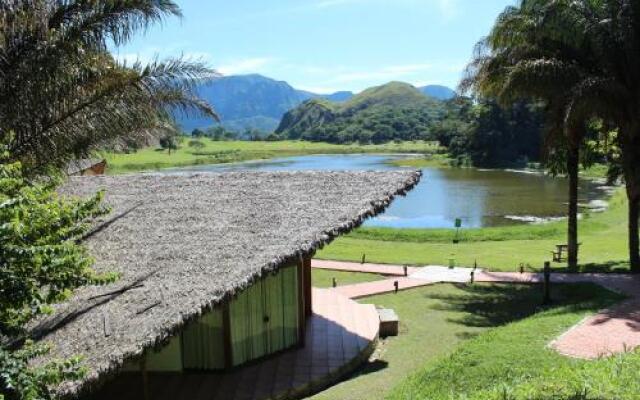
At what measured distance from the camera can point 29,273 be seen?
6.90m

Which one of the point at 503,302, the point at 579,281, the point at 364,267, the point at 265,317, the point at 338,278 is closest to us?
the point at 265,317

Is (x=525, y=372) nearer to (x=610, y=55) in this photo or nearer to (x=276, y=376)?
(x=276, y=376)

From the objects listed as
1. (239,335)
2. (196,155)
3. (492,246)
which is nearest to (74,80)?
(239,335)

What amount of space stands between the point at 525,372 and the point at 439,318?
6.00 meters

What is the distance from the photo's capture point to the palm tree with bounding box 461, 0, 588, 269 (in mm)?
17219

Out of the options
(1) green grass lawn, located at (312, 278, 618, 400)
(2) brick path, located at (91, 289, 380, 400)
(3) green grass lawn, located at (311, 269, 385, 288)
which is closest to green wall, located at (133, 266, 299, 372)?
(2) brick path, located at (91, 289, 380, 400)

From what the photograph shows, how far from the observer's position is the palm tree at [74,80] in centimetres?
990

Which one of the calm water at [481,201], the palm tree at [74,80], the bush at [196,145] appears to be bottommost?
the calm water at [481,201]

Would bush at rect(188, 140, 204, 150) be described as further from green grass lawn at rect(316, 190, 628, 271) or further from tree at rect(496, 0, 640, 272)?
tree at rect(496, 0, 640, 272)

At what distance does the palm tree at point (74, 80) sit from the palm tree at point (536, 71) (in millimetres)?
10298

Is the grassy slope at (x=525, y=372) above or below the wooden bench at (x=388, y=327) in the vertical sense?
above

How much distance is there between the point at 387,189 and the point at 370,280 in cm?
847

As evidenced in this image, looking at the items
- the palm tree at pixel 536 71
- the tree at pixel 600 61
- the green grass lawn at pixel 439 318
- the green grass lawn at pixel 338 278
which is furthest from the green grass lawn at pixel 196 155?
the tree at pixel 600 61

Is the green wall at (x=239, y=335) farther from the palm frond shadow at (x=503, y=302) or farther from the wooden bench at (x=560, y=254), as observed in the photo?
the wooden bench at (x=560, y=254)
